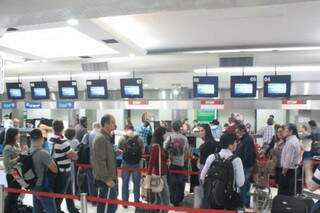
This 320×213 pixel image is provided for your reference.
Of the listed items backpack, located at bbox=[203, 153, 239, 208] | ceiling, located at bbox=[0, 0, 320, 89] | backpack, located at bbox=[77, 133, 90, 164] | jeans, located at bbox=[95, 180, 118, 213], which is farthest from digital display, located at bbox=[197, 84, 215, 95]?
backpack, located at bbox=[203, 153, 239, 208]

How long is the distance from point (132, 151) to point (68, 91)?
20.1 ft

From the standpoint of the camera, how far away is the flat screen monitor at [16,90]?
40.9 ft

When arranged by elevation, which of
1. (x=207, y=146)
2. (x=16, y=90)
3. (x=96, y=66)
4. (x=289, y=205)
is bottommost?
(x=289, y=205)

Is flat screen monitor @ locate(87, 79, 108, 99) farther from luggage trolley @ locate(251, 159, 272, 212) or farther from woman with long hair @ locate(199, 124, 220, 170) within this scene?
luggage trolley @ locate(251, 159, 272, 212)

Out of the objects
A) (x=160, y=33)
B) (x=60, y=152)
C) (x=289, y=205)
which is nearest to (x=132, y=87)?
(x=160, y=33)

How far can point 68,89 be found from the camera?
11.6 meters

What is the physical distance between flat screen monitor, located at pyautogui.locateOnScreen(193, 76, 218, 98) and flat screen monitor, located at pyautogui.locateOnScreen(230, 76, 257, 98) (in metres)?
0.55

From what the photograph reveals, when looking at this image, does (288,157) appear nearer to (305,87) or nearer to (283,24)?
(283,24)

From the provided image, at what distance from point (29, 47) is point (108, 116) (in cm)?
379

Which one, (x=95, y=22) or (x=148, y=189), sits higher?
(x=95, y=22)

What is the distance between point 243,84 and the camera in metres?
9.68

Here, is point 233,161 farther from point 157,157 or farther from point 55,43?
point 55,43

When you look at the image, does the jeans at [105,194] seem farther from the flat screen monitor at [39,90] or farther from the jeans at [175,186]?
the flat screen monitor at [39,90]

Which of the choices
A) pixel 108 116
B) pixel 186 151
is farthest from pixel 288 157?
pixel 108 116
